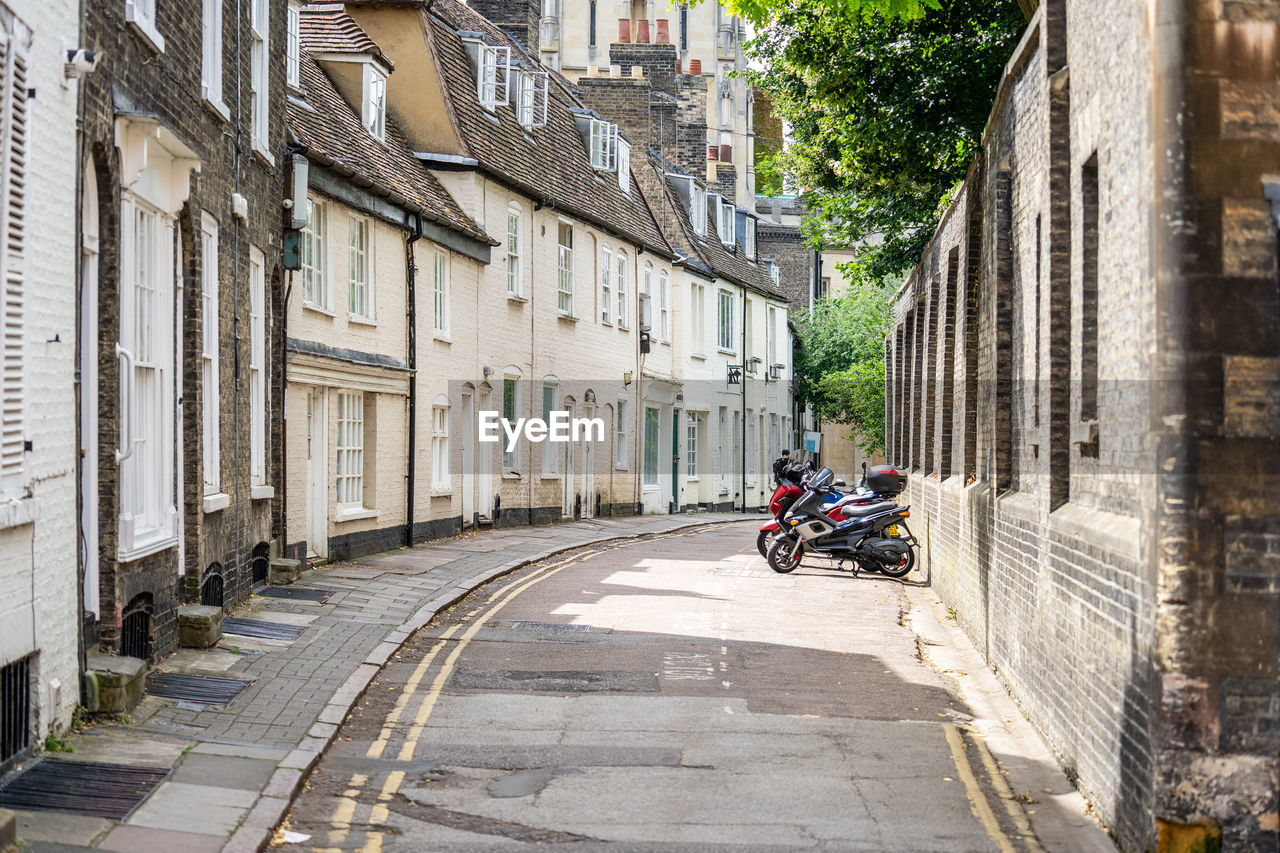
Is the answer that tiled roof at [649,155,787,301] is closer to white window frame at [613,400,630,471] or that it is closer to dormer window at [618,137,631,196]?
dormer window at [618,137,631,196]

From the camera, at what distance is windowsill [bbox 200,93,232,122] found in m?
13.3

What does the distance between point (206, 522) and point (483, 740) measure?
5.01 metres

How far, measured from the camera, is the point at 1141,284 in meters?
7.15

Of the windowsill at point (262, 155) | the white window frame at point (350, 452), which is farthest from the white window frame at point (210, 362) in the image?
the white window frame at point (350, 452)

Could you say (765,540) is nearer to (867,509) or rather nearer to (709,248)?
(867,509)

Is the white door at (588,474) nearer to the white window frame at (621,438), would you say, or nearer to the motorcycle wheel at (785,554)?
the white window frame at (621,438)

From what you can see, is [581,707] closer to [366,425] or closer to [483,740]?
[483,740]

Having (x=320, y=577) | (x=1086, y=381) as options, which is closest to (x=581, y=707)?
(x=1086, y=381)

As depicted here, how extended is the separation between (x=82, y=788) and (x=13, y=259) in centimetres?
285

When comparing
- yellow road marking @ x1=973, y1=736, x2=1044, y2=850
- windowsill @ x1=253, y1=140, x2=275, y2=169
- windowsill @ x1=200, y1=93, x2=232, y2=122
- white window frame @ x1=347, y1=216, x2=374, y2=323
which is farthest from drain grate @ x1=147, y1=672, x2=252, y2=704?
white window frame @ x1=347, y1=216, x2=374, y2=323

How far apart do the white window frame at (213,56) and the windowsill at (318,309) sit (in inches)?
190

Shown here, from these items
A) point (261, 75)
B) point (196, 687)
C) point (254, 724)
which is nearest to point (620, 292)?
point (261, 75)

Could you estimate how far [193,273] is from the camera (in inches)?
503

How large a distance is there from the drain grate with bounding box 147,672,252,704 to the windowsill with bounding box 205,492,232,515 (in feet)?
8.66
